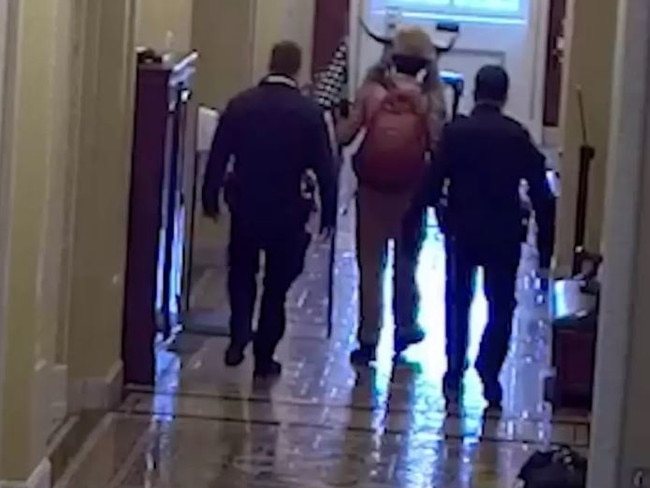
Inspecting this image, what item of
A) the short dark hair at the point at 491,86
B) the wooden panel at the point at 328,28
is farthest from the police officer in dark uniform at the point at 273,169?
the wooden panel at the point at 328,28

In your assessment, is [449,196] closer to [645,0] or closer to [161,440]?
[161,440]

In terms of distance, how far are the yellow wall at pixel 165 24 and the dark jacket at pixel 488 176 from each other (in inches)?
60.5

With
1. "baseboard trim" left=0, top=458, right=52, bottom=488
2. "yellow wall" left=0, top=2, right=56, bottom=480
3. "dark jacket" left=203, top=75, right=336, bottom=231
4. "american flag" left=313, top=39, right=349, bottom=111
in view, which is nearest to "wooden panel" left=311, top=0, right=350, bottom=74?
"american flag" left=313, top=39, right=349, bottom=111

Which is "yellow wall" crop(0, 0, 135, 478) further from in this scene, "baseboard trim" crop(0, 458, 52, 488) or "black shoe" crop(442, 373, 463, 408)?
"black shoe" crop(442, 373, 463, 408)

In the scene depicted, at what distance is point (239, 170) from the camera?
8.39 meters

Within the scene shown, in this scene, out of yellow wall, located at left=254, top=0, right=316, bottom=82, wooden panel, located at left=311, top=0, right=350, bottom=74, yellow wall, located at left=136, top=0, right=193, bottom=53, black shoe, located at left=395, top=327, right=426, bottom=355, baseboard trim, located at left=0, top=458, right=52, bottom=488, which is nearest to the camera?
baseboard trim, located at left=0, top=458, right=52, bottom=488

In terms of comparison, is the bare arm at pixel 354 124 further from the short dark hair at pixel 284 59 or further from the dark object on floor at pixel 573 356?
the dark object on floor at pixel 573 356

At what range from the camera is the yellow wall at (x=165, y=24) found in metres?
9.10

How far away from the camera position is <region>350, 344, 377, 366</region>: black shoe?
9188 millimetres

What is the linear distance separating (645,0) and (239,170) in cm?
565

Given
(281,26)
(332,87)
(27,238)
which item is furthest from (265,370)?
(281,26)

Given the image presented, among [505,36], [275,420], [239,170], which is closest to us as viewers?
[275,420]

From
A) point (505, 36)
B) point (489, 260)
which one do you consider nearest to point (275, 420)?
point (489, 260)

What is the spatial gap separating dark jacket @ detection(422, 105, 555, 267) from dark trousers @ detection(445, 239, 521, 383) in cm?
6
